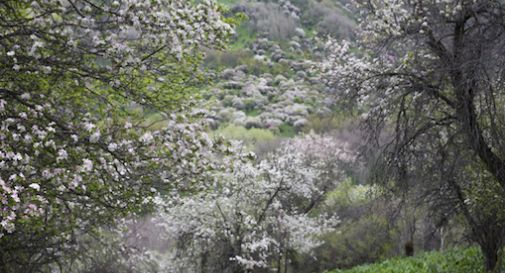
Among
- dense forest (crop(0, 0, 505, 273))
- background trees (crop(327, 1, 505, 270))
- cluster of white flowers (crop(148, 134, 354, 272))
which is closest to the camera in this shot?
dense forest (crop(0, 0, 505, 273))

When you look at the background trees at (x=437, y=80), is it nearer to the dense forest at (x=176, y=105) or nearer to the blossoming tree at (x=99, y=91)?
the dense forest at (x=176, y=105)

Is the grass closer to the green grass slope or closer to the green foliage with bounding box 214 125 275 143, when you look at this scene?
the green foliage with bounding box 214 125 275 143

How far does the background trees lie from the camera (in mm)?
7617

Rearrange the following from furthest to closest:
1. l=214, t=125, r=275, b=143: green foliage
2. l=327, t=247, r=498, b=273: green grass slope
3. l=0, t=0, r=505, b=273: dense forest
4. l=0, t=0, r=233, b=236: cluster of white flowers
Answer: l=214, t=125, r=275, b=143: green foliage < l=327, t=247, r=498, b=273: green grass slope < l=0, t=0, r=505, b=273: dense forest < l=0, t=0, r=233, b=236: cluster of white flowers

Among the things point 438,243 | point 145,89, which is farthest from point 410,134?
point 438,243

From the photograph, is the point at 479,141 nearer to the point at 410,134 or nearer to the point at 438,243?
the point at 410,134

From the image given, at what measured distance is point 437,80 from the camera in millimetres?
8680

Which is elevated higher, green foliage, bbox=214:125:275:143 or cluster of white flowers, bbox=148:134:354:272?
green foliage, bbox=214:125:275:143

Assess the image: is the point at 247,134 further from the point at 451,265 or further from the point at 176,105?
the point at 176,105

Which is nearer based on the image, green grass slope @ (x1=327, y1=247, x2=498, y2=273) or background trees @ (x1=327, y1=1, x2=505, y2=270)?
background trees @ (x1=327, y1=1, x2=505, y2=270)


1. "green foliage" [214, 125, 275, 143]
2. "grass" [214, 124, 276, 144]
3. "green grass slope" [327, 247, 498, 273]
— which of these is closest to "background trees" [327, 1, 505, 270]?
"green grass slope" [327, 247, 498, 273]

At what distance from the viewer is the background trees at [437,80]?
7617 mm

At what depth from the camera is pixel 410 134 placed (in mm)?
9523

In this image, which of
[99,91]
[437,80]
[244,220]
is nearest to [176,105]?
[99,91]
